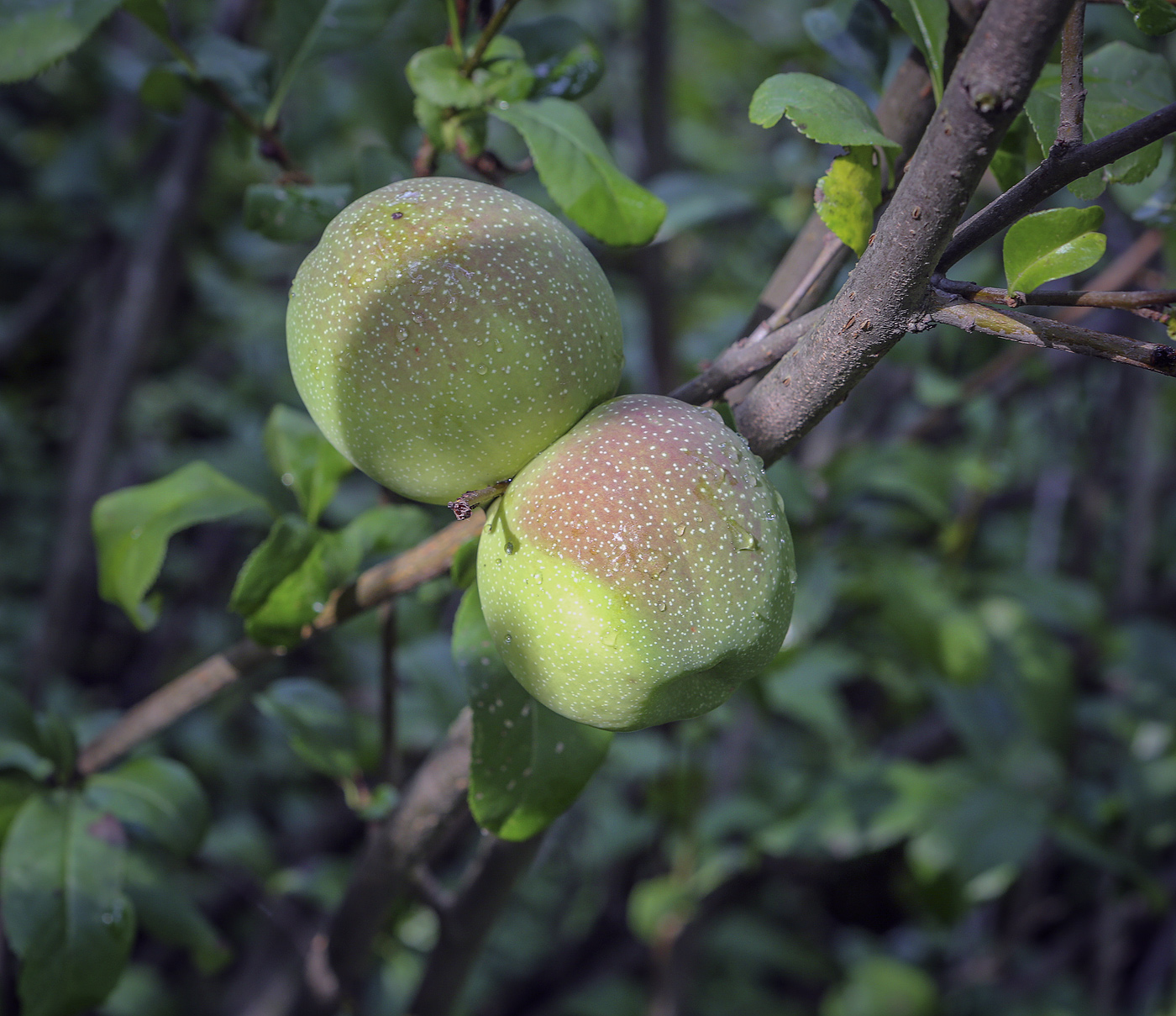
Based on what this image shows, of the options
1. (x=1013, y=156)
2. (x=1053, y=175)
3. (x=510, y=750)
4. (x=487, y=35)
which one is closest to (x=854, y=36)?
(x=1013, y=156)

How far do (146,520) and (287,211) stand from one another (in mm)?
307

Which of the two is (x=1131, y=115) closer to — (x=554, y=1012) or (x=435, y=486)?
(x=435, y=486)

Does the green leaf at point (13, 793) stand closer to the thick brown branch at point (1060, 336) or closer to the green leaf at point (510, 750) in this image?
the green leaf at point (510, 750)

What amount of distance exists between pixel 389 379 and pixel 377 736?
0.87 m

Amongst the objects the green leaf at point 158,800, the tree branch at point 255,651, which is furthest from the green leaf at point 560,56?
the green leaf at point 158,800

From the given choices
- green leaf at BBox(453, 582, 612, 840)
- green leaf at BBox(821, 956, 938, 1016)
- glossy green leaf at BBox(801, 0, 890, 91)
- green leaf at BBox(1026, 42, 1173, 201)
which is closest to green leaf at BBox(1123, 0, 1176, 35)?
green leaf at BBox(1026, 42, 1173, 201)

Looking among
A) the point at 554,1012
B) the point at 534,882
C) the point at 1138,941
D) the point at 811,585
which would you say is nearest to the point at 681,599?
the point at 811,585

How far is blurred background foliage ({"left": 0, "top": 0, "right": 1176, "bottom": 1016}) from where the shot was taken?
4.48 feet

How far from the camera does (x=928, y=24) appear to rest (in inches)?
21.8

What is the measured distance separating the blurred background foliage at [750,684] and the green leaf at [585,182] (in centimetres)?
18

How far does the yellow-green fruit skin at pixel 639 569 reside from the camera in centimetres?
48

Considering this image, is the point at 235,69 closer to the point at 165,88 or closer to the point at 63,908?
the point at 165,88

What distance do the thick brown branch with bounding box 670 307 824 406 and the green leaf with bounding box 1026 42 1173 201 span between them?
6.8 inches

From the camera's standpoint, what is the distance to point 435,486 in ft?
1.80
